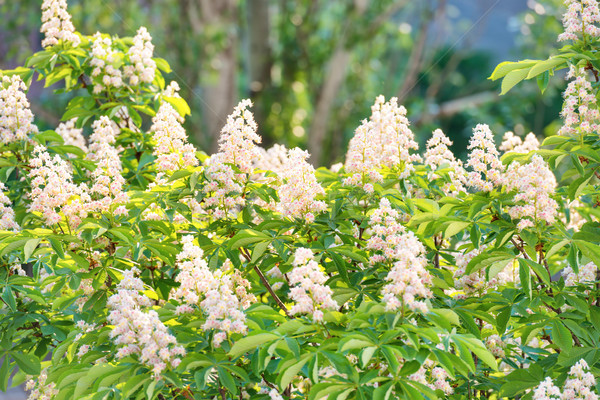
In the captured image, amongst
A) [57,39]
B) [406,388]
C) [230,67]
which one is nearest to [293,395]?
[406,388]

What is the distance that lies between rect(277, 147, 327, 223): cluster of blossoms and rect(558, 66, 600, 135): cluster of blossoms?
46.9 inches

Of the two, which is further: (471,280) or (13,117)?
(13,117)

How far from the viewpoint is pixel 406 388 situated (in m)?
2.23

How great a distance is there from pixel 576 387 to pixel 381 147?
1.50 metres

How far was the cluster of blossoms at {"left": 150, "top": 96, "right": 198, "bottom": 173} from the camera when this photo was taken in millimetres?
3178

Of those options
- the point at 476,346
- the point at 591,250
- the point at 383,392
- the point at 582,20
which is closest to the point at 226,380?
the point at 383,392

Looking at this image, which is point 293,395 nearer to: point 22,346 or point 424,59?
point 22,346

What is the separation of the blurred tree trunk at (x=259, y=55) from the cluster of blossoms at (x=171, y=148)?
7.68 m

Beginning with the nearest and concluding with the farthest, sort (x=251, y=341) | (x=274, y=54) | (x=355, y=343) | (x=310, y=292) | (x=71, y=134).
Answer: (x=355, y=343) → (x=251, y=341) → (x=310, y=292) → (x=71, y=134) → (x=274, y=54)

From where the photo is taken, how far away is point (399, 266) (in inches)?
89.9

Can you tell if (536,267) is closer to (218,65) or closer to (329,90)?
(329,90)

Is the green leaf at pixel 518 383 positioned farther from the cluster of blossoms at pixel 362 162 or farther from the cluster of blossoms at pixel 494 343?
the cluster of blossoms at pixel 362 162

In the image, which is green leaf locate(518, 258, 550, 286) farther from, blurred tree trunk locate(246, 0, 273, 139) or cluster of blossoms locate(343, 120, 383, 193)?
blurred tree trunk locate(246, 0, 273, 139)

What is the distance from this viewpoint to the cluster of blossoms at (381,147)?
3.07 m
